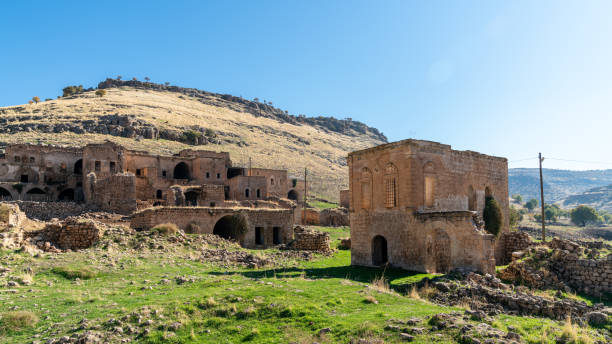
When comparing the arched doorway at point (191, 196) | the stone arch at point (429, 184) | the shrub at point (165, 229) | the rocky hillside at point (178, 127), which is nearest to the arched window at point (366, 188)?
the stone arch at point (429, 184)

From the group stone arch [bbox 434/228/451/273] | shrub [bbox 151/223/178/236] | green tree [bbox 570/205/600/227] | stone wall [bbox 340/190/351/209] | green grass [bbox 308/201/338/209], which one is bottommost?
green tree [bbox 570/205/600/227]

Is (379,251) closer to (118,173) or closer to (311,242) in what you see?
(311,242)

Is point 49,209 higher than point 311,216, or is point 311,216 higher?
point 49,209

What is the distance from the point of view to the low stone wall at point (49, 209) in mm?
29000

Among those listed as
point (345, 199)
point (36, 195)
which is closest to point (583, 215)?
point (345, 199)

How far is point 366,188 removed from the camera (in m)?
23.1

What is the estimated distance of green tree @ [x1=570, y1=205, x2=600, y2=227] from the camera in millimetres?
98688

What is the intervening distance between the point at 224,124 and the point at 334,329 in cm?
10049

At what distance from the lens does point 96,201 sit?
105 ft

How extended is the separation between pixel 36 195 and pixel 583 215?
107128mm

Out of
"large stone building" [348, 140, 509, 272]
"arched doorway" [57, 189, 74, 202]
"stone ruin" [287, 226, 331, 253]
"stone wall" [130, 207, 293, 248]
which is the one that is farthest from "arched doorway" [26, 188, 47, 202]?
"large stone building" [348, 140, 509, 272]

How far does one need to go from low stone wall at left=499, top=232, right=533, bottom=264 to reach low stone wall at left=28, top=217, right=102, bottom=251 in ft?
75.8

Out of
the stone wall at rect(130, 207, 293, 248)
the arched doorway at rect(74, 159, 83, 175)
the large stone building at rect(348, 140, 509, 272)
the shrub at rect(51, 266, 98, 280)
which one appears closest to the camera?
the shrub at rect(51, 266, 98, 280)

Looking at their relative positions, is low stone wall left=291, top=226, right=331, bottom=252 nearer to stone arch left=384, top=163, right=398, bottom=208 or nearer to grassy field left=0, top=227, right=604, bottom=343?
stone arch left=384, top=163, right=398, bottom=208
